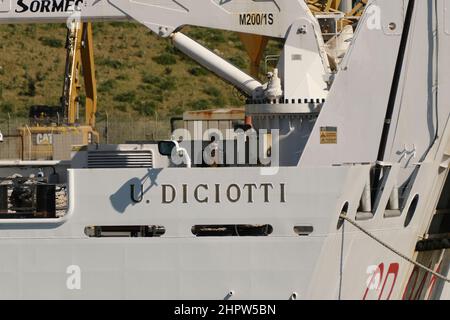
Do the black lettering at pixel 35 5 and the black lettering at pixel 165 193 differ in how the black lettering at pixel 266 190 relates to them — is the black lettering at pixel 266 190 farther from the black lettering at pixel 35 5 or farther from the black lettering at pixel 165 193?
the black lettering at pixel 35 5

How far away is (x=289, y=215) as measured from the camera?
15680 millimetres

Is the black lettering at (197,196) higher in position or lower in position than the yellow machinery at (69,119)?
lower

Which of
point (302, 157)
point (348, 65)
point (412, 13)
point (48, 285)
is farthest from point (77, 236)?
point (412, 13)

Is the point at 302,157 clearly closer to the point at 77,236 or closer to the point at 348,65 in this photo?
the point at 348,65

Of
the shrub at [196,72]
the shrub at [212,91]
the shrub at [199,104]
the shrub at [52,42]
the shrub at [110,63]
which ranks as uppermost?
the shrub at [52,42]

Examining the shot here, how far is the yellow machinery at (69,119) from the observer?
922 inches

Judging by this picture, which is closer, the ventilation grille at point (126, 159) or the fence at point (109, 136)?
the ventilation grille at point (126, 159)

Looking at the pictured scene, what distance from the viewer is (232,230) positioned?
16.4 meters

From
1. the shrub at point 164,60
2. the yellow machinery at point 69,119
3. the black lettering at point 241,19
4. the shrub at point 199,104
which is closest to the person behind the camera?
→ the black lettering at point 241,19

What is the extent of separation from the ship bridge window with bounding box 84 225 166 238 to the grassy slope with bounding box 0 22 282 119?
31.7 metres

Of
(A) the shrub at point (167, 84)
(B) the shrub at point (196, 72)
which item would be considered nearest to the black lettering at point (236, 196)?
(A) the shrub at point (167, 84)

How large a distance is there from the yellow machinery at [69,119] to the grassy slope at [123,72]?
9.75 metres

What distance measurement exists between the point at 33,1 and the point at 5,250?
138 inches

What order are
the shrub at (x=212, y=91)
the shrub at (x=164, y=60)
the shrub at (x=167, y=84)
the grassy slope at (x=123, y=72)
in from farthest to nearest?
the shrub at (x=164, y=60) → the shrub at (x=167, y=84) → the shrub at (x=212, y=91) → the grassy slope at (x=123, y=72)
